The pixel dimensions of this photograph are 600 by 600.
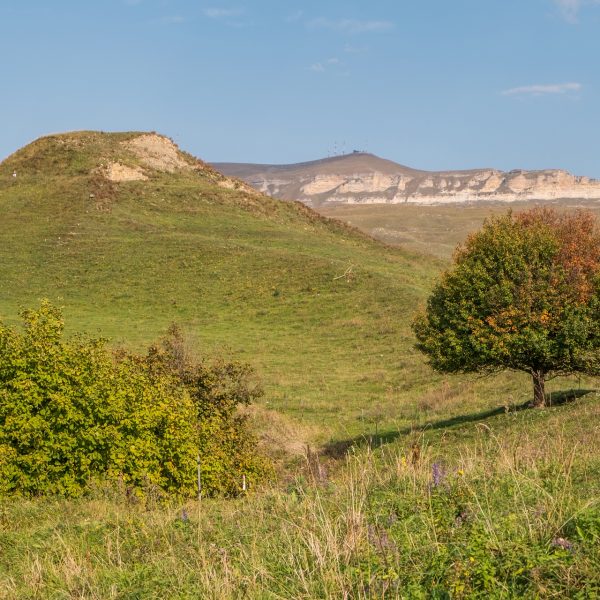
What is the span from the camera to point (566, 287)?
86.5ft

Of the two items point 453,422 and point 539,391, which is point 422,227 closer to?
point 453,422

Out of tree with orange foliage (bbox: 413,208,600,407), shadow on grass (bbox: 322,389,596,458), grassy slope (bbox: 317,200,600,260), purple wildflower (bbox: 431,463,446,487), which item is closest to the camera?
purple wildflower (bbox: 431,463,446,487)

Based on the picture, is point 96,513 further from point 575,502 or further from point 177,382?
point 177,382

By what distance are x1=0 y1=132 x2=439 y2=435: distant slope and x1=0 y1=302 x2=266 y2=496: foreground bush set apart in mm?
15779

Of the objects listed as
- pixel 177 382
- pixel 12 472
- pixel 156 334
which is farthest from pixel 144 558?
pixel 156 334

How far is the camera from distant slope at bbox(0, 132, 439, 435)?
4806cm

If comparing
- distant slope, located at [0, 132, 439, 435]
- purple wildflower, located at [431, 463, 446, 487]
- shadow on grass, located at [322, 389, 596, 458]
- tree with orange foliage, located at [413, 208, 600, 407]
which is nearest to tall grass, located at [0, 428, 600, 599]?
purple wildflower, located at [431, 463, 446, 487]

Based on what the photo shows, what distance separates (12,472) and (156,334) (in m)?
38.0

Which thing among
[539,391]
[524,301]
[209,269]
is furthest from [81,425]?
[209,269]

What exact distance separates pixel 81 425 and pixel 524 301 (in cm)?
1566

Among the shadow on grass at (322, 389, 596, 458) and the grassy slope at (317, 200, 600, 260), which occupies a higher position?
the grassy slope at (317, 200, 600, 260)

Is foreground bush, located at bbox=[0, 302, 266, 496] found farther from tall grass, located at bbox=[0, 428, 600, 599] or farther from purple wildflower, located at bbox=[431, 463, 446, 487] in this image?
purple wildflower, located at bbox=[431, 463, 446, 487]

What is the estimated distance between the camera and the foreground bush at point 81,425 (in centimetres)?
1664

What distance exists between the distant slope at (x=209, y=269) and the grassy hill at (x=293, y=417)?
0.25 metres
